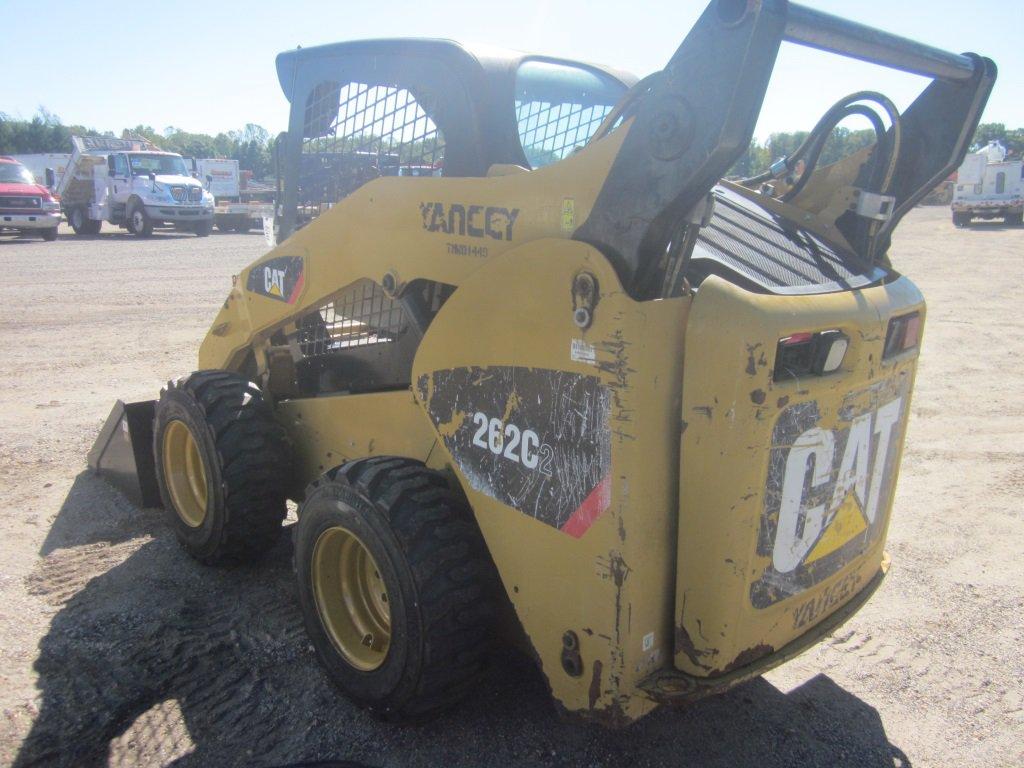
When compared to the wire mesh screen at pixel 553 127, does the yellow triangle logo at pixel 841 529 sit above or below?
below

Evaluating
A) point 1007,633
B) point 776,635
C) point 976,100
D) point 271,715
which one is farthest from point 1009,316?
point 271,715

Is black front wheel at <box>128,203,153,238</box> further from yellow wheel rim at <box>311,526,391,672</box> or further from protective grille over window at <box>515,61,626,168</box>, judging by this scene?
yellow wheel rim at <box>311,526,391,672</box>

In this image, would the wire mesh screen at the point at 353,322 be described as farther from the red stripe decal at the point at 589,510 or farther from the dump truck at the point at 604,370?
the red stripe decal at the point at 589,510

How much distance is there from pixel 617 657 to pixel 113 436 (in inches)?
148

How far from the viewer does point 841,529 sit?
8.44ft

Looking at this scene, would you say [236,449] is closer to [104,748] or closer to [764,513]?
[104,748]

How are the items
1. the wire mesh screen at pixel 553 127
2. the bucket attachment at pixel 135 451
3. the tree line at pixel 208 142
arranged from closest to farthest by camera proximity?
the wire mesh screen at pixel 553 127 → the bucket attachment at pixel 135 451 → the tree line at pixel 208 142

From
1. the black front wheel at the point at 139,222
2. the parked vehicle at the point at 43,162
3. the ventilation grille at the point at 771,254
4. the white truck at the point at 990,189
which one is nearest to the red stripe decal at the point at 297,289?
the ventilation grille at the point at 771,254

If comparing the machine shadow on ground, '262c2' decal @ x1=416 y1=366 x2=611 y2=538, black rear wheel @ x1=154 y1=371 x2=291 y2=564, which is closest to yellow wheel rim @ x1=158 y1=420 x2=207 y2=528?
black rear wheel @ x1=154 y1=371 x2=291 y2=564

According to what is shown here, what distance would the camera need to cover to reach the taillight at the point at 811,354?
2.22m

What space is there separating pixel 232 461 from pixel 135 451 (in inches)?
53.1

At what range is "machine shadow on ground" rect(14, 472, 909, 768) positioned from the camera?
2744 mm

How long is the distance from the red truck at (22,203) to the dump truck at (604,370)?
2108cm

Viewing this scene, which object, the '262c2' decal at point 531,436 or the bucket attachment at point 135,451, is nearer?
the '262c2' decal at point 531,436
